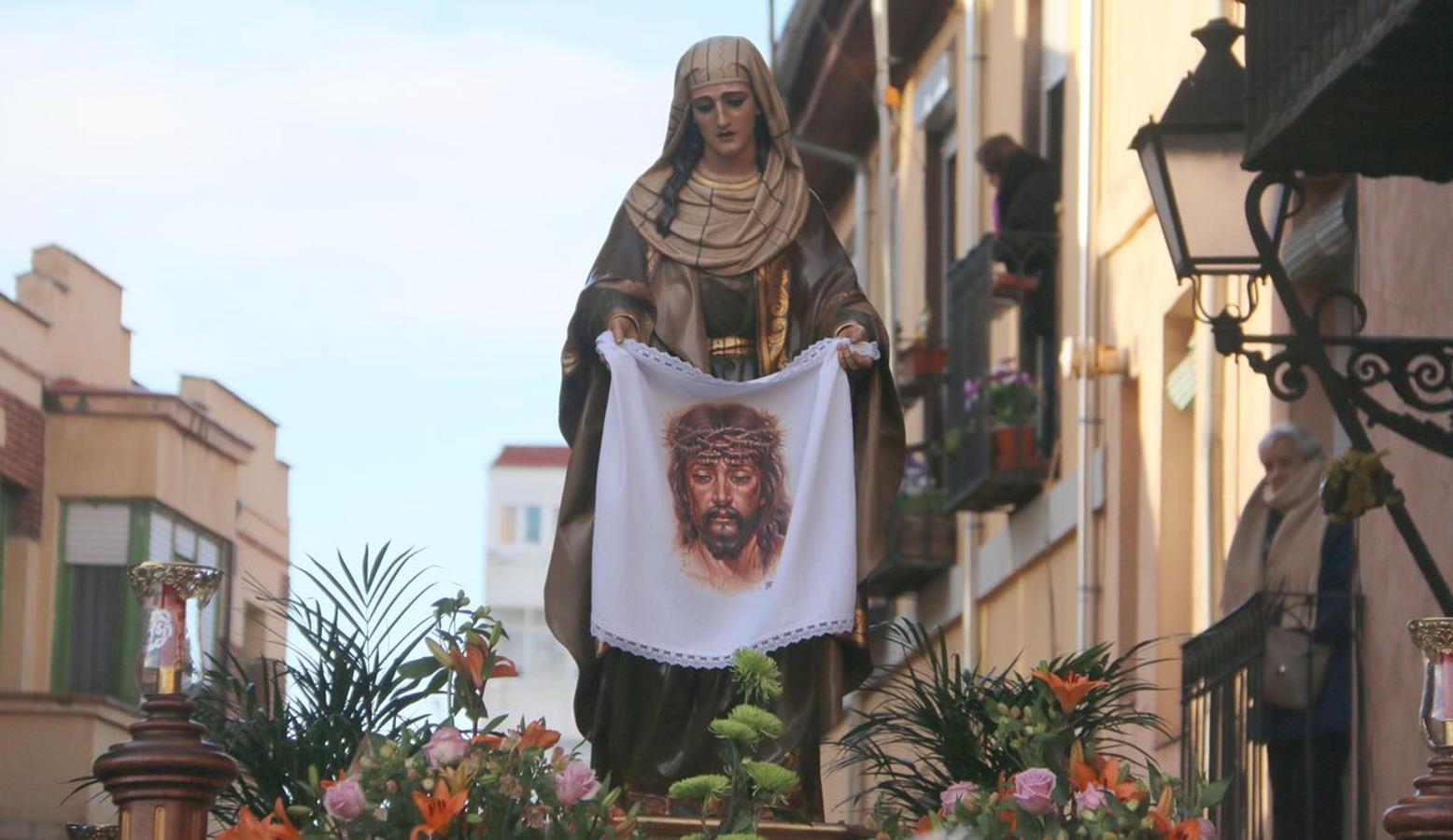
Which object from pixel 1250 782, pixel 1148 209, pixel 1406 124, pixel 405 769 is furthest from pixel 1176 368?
pixel 405 769

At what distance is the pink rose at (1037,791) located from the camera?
30.4 feet

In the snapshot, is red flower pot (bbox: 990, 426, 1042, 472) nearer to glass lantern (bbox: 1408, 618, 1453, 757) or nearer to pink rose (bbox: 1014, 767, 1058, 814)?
glass lantern (bbox: 1408, 618, 1453, 757)

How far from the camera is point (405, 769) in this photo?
9039 millimetres

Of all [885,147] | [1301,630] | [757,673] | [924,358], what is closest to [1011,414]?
[924,358]

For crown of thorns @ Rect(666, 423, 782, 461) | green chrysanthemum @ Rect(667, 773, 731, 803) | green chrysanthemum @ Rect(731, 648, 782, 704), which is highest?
crown of thorns @ Rect(666, 423, 782, 461)

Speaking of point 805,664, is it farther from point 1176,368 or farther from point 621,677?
point 1176,368

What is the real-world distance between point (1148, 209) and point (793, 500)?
25.9 feet

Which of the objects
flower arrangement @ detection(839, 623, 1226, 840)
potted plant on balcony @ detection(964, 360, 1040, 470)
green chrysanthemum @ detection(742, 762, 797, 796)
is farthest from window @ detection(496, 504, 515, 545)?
green chrysanthemum @ detection(742, 762, 797, 796)

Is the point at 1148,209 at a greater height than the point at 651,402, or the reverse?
the point at 1148,209

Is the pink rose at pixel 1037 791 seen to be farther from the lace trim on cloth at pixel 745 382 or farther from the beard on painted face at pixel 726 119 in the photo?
the beard on painted face at pixel 726 119

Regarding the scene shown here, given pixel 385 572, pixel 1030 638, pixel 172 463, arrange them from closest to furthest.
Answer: pixel 385 572
pixel 1030 638
pixel 172 463

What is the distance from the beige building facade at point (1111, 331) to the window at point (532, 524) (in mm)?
61188

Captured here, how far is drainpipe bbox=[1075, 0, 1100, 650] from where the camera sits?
19484 millimetres

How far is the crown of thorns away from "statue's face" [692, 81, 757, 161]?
82 cm
